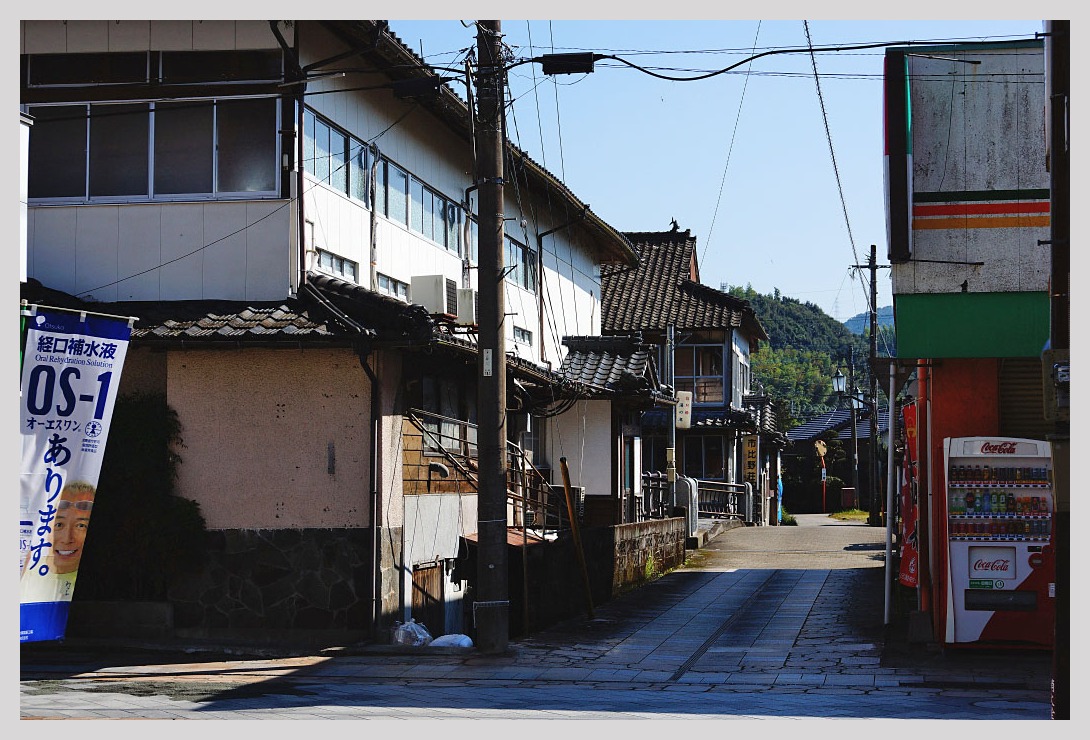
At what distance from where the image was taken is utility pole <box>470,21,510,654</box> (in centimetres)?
1538

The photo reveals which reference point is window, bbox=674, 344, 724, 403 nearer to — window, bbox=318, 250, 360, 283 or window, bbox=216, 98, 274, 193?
window, bbox=318, 250, 360, 283

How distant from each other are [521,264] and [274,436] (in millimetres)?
10938

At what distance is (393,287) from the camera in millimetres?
19812

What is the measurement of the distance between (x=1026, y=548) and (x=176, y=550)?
10.7 m

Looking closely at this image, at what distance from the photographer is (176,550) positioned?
1592 centimetres

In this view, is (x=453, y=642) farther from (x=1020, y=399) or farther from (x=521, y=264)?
(x=521, y=264)

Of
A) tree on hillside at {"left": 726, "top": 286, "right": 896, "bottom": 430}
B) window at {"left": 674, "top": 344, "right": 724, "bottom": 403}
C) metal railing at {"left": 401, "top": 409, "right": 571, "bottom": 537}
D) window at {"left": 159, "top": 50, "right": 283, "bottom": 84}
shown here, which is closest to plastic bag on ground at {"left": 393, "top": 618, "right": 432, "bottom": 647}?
metal railing at {"left": 401, "top": 409, "right": 571, "bottom": 537}

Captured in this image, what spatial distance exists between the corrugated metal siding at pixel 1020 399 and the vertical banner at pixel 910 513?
2.60 m

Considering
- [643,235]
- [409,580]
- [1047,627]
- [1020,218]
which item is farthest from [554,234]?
A: [643,235]

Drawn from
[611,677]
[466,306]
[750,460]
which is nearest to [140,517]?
[466,306]

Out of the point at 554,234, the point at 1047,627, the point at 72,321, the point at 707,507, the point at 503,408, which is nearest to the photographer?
the point at 72,321

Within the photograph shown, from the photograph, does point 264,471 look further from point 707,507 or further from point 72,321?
point 707,507

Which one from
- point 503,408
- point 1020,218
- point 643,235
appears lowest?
point 503,408

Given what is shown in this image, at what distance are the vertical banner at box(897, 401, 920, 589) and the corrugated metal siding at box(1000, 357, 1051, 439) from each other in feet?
8.52
